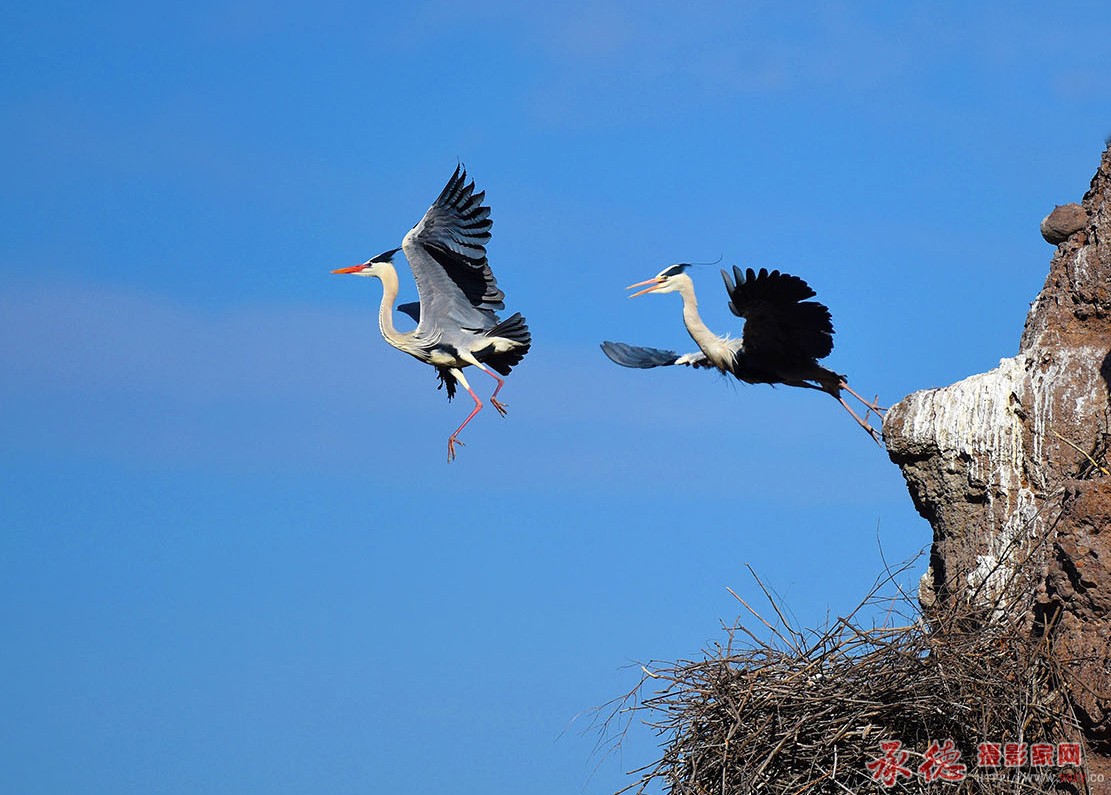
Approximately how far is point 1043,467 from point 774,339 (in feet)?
13.3

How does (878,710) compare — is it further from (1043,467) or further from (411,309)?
(411,309)

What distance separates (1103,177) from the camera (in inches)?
308

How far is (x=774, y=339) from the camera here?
37.8ft

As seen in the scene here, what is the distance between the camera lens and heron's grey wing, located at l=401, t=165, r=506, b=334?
499 inches

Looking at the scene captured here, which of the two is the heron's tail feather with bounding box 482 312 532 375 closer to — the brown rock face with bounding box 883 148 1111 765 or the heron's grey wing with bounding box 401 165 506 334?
the heron's grey wing with bounding box 401 165 506 334

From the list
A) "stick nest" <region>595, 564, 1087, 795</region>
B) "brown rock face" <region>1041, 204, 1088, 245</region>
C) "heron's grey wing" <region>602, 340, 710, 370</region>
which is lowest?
"stick nest" <region>595, 564, 1087, 795</region>

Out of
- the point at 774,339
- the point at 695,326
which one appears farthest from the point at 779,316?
the point at 695,326

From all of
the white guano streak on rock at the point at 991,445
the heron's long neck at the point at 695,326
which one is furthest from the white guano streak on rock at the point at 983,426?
the heron's long neck at the point at 695,326

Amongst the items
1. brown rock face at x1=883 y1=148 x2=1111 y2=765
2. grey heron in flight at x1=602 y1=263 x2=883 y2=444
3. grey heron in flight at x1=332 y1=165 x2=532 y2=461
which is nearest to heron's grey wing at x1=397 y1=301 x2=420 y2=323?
grey heron in flight at x1=332 y1=165 x2=532 y2=461

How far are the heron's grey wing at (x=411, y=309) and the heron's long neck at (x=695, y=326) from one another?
7.54 feet

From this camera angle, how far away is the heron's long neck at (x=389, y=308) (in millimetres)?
13859

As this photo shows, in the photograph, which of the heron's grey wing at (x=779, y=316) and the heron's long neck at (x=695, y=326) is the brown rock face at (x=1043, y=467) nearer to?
the heron's grey wing at (x=779, y=316)

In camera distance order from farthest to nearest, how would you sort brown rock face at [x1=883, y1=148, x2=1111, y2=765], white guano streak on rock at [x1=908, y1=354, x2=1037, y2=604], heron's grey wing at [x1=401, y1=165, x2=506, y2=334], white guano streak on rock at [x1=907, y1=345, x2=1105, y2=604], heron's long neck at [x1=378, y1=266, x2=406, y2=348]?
1. heron's long neck at [x1=378, y1=266, x2=406, y2=348]
2. heron's grey wing at [x1=401, y1=165, x2=506, y2=334]
3. white guano streak on rock at [x1=908, y1=354, x2=1037, y2=604]
4. white guano streak on rock at [x1=907, y1=345, x2=1105, y2=604]
5. brown rock face at [x1=883, y1=148, x2=1111, y2=765]

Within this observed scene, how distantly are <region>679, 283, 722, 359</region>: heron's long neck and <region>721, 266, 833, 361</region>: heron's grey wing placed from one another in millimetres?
1133
